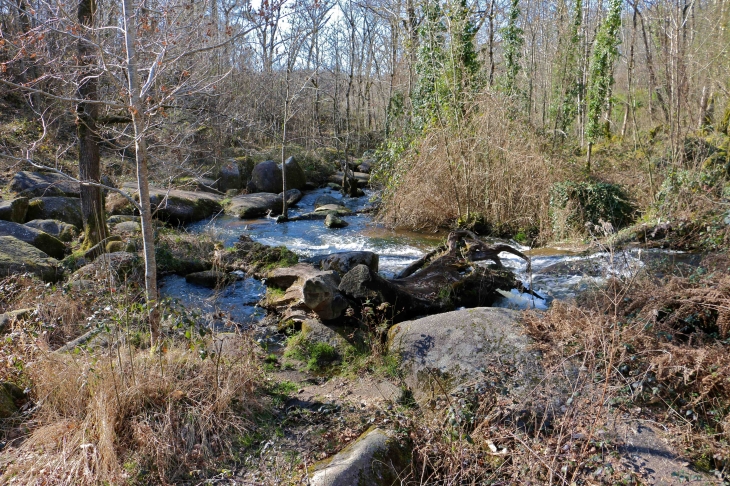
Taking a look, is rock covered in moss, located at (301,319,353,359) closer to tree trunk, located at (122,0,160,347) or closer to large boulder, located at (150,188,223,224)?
tree trunk, located at (122,0,160,347)

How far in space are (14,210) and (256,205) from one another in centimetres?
616

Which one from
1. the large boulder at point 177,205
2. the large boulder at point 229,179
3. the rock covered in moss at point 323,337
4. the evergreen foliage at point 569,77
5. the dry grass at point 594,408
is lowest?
the rock covered in moss at point 323,337

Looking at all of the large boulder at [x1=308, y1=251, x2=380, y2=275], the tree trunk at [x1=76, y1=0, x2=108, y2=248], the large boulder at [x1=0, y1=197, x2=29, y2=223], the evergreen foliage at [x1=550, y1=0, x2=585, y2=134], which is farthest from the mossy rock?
the evergreen foliage at [x1=550, y1=0, x2=585, y2=134]

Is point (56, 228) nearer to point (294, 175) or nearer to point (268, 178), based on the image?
point (268, 178)

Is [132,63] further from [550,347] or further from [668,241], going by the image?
[668,241]

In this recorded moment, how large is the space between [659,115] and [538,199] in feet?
35.2

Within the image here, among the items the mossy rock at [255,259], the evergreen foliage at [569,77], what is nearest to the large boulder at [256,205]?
the mossy rock at [255,259]

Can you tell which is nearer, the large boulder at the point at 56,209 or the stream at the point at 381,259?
the stream at the point at 381,259

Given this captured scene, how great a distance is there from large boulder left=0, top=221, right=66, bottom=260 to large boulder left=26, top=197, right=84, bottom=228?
6.55ft

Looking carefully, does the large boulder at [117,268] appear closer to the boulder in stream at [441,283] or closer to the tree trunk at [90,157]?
the tree trunk at [90,157]

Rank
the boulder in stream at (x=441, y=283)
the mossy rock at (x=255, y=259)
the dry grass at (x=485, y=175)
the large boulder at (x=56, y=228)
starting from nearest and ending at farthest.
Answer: the boulder in stream at (x=441, y=283) → the mossy rock at (x=255, y=259) → the large boulder at (x=56, y=228) → the dry grass at (x=485, y=175)

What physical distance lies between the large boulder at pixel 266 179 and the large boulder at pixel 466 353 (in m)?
13.1

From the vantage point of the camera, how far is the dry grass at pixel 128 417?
3434mm

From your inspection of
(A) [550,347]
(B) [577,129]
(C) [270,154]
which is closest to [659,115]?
(B) [577,129]
